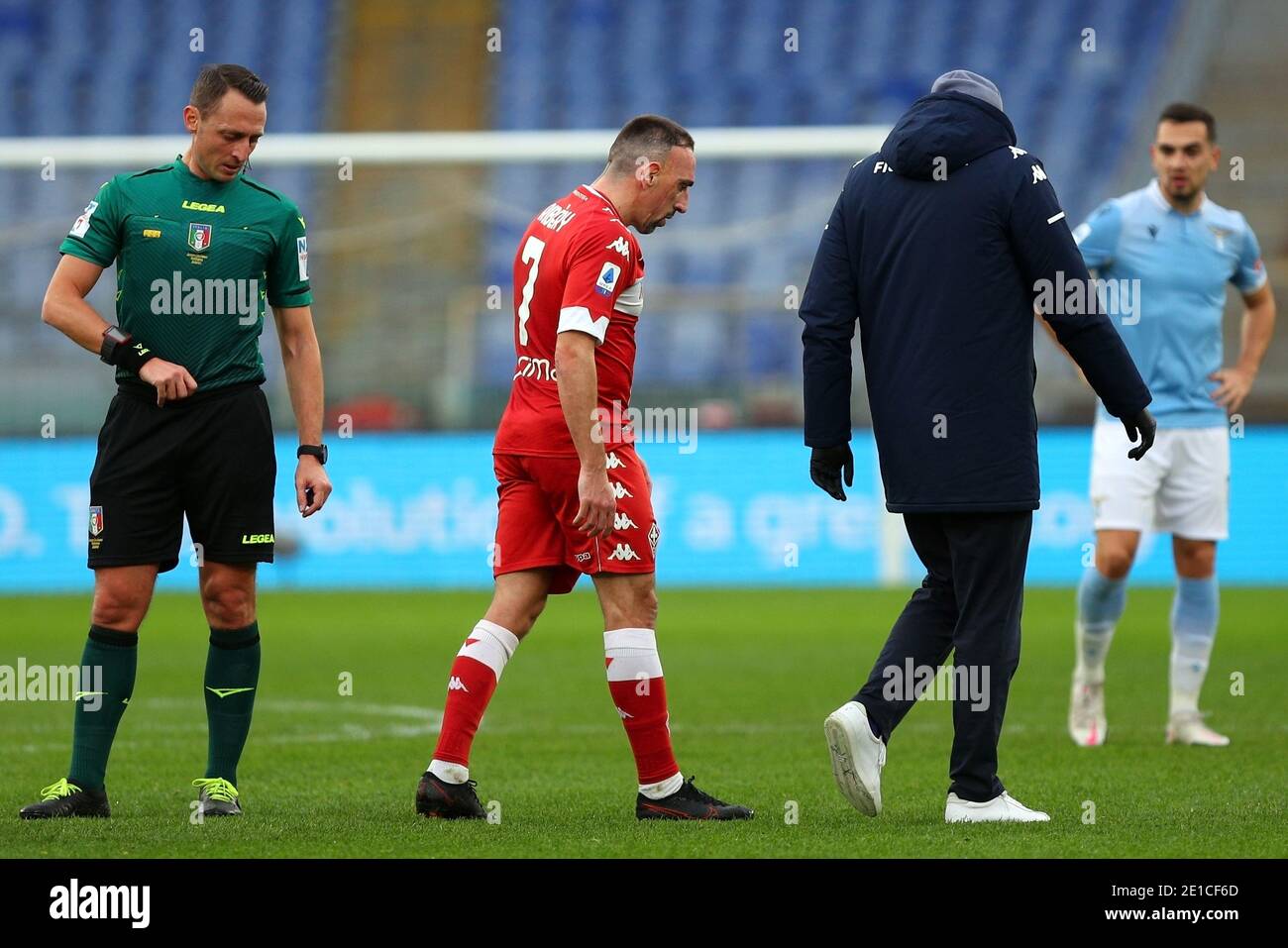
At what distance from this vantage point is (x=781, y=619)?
12.7 metres

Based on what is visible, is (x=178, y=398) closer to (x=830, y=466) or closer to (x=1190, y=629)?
(x=830, y=466)

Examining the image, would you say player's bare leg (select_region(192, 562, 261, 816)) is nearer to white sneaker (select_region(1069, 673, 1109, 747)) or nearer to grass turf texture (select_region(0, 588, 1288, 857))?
grass turf texture (select_region(0, 588, 1288, 857))

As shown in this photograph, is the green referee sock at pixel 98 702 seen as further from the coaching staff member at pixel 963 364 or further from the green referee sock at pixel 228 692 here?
the coaching staff member at pixel 963 364

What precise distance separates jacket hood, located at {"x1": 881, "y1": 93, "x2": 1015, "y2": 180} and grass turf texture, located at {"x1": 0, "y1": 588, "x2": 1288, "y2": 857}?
1714mm

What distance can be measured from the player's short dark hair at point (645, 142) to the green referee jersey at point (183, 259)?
1014mm

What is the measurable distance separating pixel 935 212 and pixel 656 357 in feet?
43.3

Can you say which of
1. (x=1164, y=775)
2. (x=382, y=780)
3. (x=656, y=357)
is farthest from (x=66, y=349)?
(x=1164, y=775)

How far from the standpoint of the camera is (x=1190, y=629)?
7.09m

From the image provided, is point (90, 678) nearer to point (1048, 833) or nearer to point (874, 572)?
point (1048, 833)

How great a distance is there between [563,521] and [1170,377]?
9.75 feet

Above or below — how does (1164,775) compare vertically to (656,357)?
below

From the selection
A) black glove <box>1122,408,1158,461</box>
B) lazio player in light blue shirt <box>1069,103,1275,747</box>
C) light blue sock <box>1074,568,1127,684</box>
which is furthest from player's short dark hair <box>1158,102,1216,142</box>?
black glove <box>1122,408,1158,461</box>
